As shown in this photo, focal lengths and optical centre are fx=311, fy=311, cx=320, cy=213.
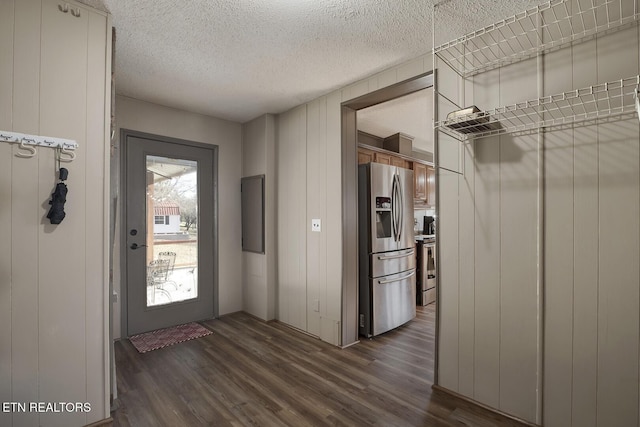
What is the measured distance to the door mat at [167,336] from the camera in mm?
3090

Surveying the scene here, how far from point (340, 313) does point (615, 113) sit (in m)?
2.50

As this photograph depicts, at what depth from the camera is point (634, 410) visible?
1580mm

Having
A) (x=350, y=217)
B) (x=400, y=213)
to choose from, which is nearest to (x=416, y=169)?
(x=400, y=213)

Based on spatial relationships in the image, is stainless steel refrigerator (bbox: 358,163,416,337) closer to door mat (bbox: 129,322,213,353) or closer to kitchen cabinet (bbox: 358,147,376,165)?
kitchen cabinet (bbox: 358,147,376,165)

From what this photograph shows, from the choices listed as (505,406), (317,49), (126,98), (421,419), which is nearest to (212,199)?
(126,98)

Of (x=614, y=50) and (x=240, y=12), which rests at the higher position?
(x=240, y=12)

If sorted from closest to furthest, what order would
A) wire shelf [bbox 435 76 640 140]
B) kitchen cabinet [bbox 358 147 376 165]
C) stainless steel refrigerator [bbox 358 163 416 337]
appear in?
wire shelf [bbox 435 76 640 140] < stainless steel refrigerator [bbox 358 163 416 337] < kitchen cabinet [bbox 358 147 376 165]

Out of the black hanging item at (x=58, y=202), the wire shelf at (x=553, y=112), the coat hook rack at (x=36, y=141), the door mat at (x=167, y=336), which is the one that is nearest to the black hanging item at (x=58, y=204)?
the black hanging item at (x=58, y=202)

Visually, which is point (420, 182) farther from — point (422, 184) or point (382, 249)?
point (382, 249)

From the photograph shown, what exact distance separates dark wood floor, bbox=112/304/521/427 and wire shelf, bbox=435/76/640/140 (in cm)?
185

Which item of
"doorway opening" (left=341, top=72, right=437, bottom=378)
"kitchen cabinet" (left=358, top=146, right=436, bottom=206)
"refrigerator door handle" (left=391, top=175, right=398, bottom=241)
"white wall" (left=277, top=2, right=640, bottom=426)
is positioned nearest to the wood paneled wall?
"white wall" (left=277, top=2, right=640, bottom=426)

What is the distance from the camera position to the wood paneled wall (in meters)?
1.63

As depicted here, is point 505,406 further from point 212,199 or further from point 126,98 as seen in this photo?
point 126,98

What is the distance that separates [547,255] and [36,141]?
303cm
